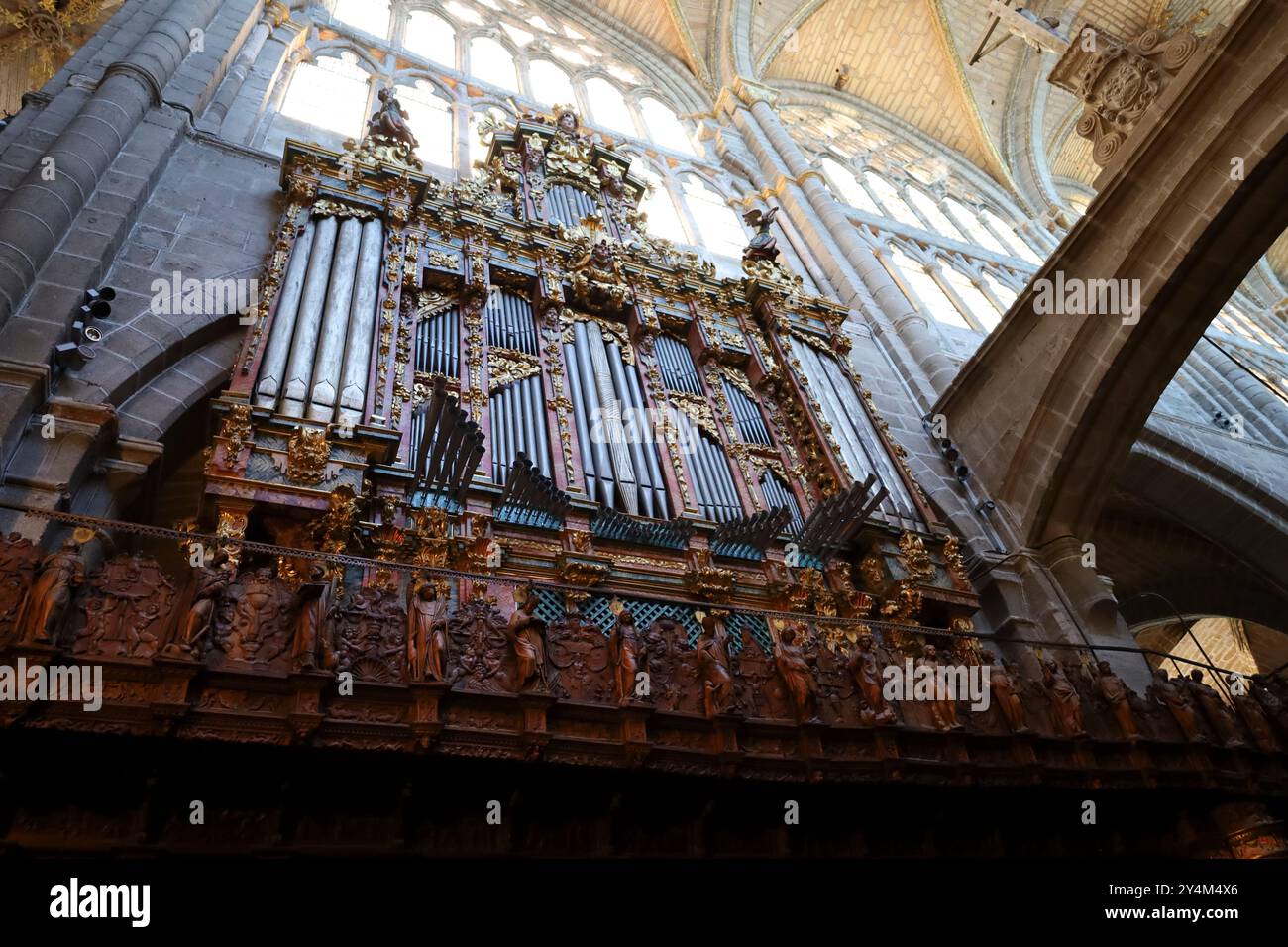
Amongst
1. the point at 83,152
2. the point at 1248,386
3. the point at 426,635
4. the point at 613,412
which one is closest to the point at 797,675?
the point at 426,635

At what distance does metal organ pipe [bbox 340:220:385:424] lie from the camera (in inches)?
312

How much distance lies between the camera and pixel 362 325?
881 cm

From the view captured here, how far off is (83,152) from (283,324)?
2785 millimetres

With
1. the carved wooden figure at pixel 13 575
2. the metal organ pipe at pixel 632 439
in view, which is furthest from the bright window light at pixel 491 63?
the carved wooden figure at pixel 13 575

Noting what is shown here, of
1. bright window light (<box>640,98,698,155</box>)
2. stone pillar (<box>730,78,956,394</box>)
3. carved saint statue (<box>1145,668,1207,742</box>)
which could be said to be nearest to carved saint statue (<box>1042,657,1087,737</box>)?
carved saint statue (<box>1145,668,1207,742</box>)

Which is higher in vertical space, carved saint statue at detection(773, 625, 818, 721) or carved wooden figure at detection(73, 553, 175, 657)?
carved saint statue at detection(773, 625, 818, 721)

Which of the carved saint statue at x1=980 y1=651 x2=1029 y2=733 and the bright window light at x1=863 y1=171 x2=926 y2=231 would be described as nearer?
the carved saint statue at x1=980 y1=651 x2=1029 y2=733

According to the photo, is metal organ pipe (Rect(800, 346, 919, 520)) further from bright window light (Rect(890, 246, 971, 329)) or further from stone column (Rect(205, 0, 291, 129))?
stone column (Rect(205, 0, 291, 129))

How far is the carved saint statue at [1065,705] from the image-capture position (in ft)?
23.8

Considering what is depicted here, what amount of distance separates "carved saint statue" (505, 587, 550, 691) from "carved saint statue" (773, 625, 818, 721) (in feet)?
6.12
